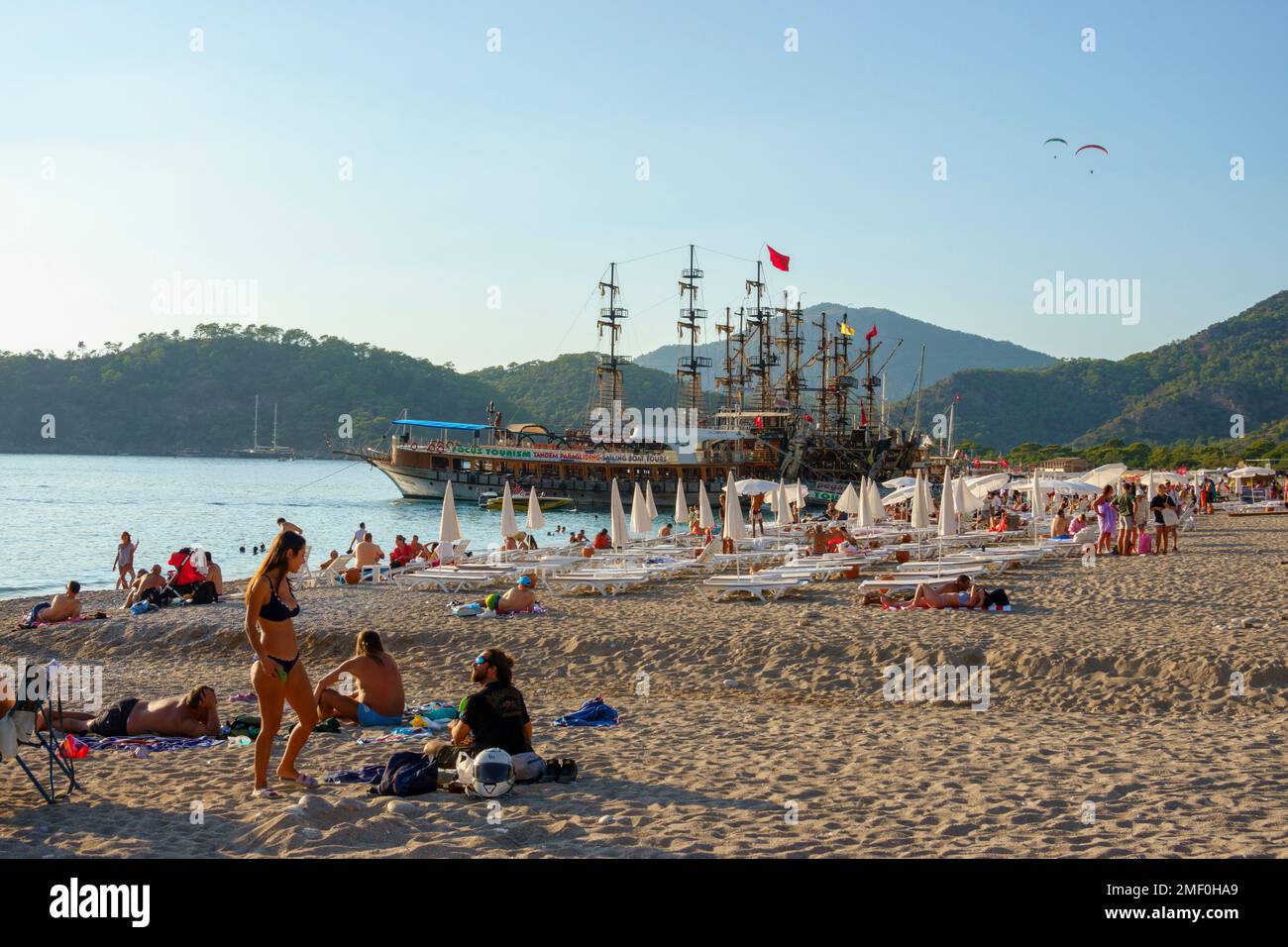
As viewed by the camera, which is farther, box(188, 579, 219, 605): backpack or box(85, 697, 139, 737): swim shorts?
box(188, 579, 219, 605): backpack

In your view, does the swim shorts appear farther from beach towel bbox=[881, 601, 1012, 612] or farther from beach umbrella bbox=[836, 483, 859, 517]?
beach umbrella bbox=[836, 483, 859, 517]

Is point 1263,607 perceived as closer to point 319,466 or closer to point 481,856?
point 481,856

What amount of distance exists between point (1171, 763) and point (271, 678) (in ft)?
17.3

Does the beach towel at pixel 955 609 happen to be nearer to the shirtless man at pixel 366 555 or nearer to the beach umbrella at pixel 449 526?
the beach umbrella at pixel 449 526

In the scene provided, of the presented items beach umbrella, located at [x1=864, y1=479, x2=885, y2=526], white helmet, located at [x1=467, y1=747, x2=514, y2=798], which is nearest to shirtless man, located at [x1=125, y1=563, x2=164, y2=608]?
white helmet, located at [x1=467, y1=747, x2=514, y2=798]

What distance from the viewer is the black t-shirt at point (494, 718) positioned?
6.23 meters

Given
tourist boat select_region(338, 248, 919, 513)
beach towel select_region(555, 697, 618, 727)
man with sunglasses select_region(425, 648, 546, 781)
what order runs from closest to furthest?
man with sunglasses select_region(425, 648, 546, 781), beach towel select_region(555, 697, 618, 727), tourist boat select_region(338, 248, 919, 513)

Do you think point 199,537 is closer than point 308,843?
No

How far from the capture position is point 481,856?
4.87 meters

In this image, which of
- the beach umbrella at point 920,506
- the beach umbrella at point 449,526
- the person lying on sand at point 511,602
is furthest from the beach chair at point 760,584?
the beach umbrella at point 449,526

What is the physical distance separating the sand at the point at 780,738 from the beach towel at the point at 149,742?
0.64 feet

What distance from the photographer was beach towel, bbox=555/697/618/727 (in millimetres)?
8062

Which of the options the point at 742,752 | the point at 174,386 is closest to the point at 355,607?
the point at 742,752

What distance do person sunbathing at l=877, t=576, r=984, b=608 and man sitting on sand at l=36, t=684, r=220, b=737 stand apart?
8624mm
